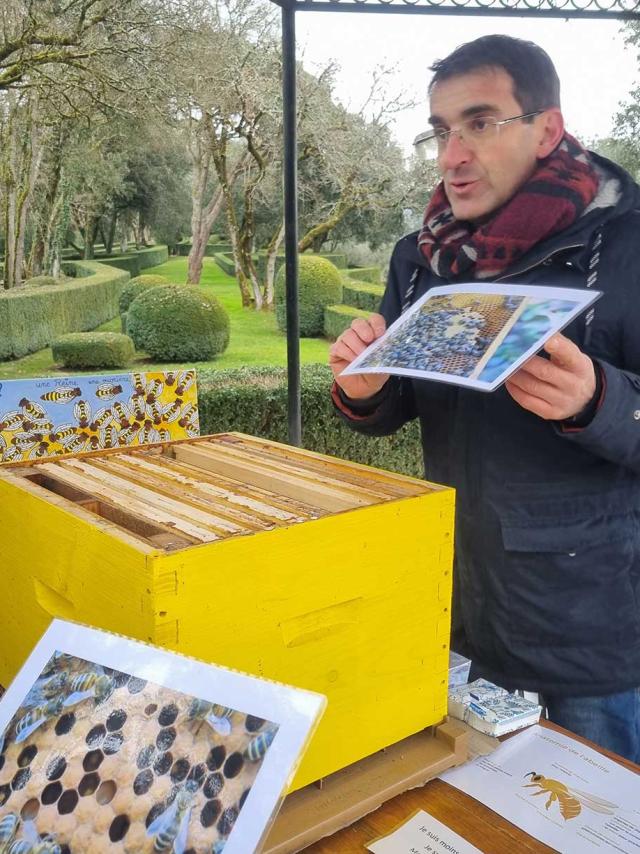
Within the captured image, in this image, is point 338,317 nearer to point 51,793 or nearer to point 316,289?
point 316,289

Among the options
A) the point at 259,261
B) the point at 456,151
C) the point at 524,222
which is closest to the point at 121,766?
the point at 524,222

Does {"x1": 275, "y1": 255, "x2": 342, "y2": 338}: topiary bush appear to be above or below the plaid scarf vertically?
below

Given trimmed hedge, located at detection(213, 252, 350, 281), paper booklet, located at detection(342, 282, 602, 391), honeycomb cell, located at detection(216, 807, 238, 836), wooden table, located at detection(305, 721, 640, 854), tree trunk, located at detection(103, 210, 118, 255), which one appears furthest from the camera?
trimmed hedge, located at detection(213, 252, 350, 281)

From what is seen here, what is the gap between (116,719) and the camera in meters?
0.74

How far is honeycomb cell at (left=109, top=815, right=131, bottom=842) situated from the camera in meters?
0.67

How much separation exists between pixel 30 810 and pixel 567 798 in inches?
33.8

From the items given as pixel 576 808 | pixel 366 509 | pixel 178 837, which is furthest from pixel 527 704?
pixel 178 837

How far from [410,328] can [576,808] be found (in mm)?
932

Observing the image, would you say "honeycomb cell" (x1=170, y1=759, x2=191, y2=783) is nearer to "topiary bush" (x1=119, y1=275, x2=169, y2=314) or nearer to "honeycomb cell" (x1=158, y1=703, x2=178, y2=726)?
"honeycomb cell" (x1=158, y1=703, x2=178, y2=726)

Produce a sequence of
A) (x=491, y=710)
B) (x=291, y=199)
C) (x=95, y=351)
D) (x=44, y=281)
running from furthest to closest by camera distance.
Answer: (x=44, y=281)
(x=95, y=351)
(x=291, y=199)
(x=491, y=710)

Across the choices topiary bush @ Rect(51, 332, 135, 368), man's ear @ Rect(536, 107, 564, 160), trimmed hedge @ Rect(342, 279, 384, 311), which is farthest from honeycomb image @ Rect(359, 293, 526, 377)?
trimmed hedge @ Rect(342, 279, 384, 311)

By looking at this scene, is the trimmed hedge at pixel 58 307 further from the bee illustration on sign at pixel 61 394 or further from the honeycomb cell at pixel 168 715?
the honeycomb cell at pixel 168 715

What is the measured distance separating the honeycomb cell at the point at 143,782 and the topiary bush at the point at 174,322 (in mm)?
11964

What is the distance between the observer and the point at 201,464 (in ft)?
5.32
